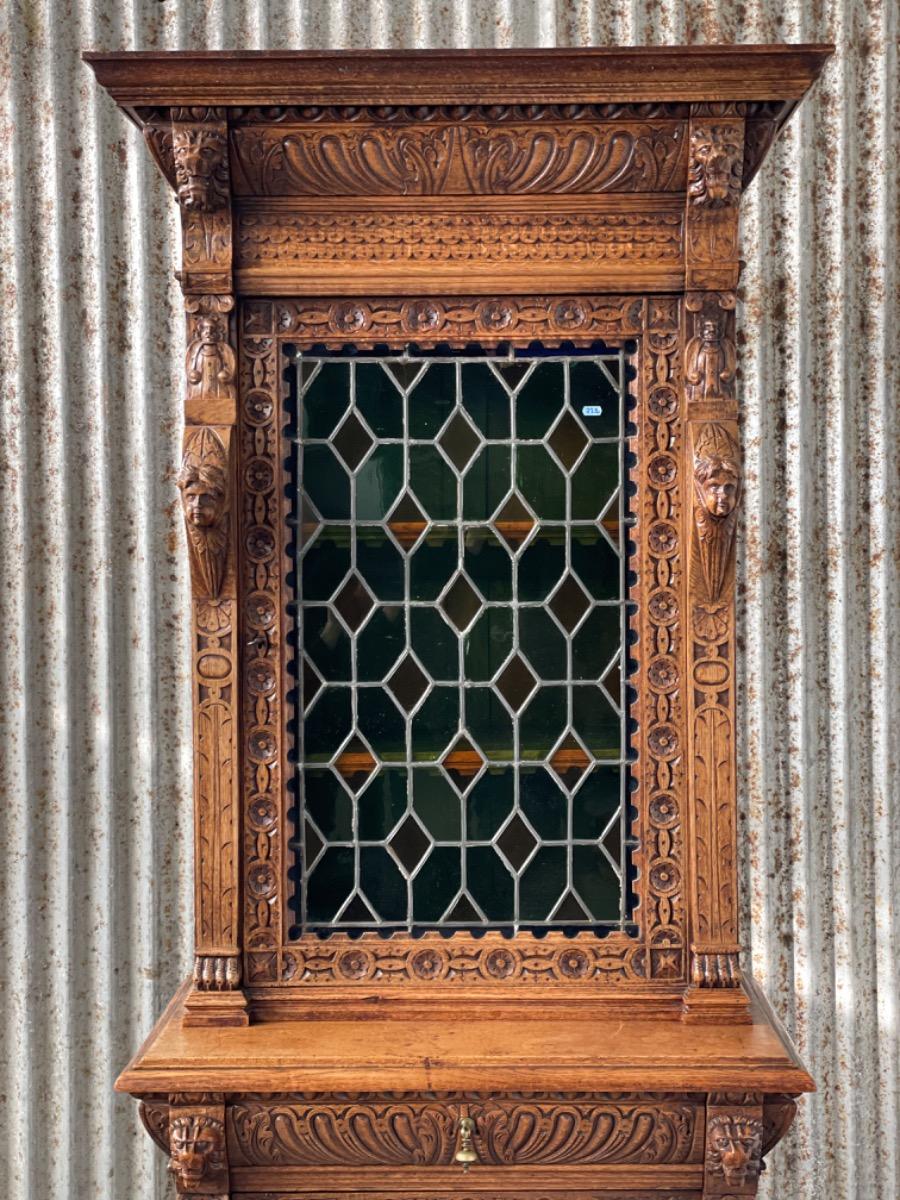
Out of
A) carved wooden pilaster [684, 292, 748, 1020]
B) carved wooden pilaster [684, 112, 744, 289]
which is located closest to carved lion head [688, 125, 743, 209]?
carved wooden pilaster [684, 112, 744, 289]

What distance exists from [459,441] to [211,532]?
461 millimetres

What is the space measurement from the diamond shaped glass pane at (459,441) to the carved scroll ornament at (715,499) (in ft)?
1.28

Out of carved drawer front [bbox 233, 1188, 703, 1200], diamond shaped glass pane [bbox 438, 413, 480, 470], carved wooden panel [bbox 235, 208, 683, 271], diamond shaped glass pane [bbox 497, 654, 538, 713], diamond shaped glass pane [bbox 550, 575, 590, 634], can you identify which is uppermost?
carved wooden panel [bbox 235, 208, 683, 271]

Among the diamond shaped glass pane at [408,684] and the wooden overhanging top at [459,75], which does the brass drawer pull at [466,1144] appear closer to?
the diamond shaped glass pane at [408,684]

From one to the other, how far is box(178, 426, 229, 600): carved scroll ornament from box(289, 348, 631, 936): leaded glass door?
14 cm

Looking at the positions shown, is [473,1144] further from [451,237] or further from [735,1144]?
[451,237]

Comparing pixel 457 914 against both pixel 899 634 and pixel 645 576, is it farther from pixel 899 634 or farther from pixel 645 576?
pixel 899 634

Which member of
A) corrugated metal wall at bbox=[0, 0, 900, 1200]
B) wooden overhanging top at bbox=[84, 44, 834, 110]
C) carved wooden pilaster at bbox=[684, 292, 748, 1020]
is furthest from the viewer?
corrugated metal wall at bbox=[0, 0, 900, 1200]

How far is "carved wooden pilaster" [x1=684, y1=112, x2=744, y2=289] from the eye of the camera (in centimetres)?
183

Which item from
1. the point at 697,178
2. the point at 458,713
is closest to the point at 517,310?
the point at 697,178

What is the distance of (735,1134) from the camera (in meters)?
1.81

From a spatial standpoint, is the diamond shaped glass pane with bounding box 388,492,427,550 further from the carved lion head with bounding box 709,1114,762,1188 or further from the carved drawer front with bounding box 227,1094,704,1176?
the carved lion head with bounding box 709,1114,762,1188

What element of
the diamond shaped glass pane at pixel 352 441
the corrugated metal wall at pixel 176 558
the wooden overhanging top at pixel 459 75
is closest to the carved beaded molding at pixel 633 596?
the diamond shaped glass pane at pixel 352 441

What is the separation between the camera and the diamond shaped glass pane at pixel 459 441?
1946 mm
